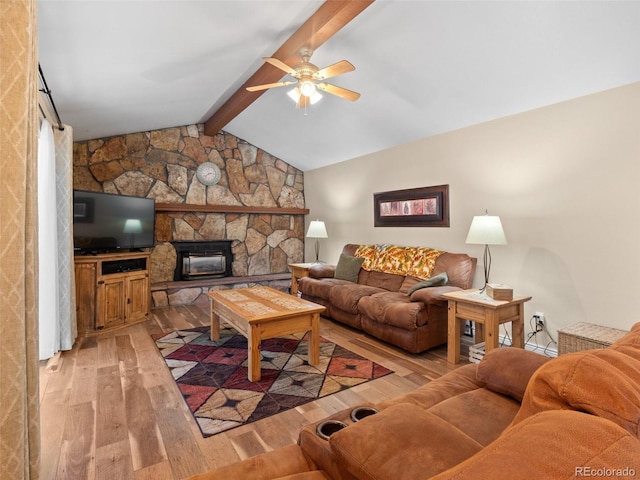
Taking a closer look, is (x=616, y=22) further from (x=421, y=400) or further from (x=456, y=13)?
(x=421, y=400)

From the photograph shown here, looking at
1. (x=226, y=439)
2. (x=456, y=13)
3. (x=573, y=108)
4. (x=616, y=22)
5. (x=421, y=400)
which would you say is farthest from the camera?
(x=573, y=108)

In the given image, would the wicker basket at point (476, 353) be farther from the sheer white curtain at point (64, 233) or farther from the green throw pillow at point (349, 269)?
the sheer white curtain at point (64, 233)

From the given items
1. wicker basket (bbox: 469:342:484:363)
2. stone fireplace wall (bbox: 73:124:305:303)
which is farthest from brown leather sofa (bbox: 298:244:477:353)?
stone fireplace wall (bbox: 73:124:305:303)

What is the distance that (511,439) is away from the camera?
0.57m

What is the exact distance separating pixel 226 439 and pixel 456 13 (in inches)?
129

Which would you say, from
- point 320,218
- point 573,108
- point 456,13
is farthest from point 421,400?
point 320,218

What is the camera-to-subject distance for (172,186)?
17.8ft

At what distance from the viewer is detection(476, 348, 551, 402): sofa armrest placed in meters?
1.47

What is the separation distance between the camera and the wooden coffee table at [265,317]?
2.62m

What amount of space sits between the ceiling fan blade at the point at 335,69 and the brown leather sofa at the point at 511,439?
2.33 meters

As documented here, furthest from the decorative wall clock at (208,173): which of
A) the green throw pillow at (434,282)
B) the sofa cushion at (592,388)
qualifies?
the sofa cushion at (592,388)

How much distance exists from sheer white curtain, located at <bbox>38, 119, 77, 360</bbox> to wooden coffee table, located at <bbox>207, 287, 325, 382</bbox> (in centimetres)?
141

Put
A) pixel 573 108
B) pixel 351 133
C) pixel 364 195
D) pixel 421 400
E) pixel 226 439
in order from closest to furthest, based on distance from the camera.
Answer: pixel 421 400
pixel 226 439
pixel 573 108
pixel 351 133
pixel 364 195
